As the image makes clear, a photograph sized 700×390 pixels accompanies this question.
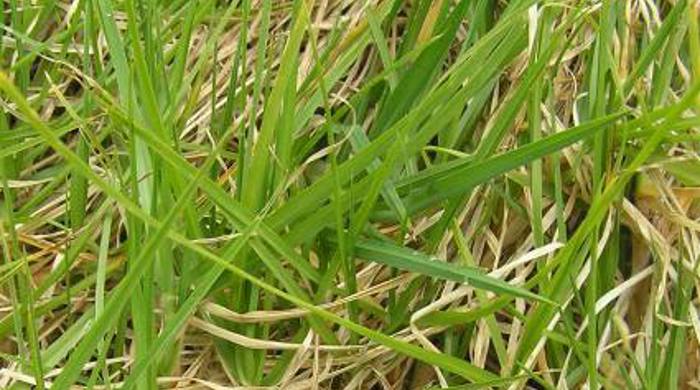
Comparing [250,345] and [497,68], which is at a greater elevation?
[497,68]

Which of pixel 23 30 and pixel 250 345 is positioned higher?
pixel 23 30

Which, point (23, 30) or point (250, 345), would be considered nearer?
point (250, 345)

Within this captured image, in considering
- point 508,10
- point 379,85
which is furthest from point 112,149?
point 508,10

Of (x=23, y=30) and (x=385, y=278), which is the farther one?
(x=23, y=30)

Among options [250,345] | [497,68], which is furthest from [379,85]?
[250,345]

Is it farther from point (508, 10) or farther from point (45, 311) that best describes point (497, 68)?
point (45, 311)

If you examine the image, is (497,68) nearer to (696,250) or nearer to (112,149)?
(696,250)
